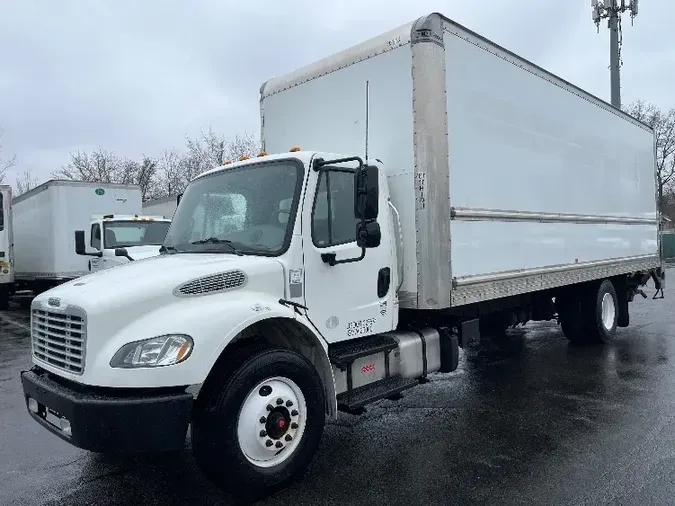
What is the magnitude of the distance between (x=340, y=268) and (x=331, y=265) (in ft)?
0.43

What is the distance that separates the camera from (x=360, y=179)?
13.8 ft

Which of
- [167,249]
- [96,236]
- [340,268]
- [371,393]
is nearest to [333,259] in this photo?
[340,268]

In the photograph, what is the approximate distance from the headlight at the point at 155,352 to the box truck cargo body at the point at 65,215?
12734 mm

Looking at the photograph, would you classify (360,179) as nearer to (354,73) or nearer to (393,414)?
(354,73)

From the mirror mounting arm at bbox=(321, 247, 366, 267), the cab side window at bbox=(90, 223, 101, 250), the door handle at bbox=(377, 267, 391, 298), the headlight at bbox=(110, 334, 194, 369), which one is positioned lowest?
the headlight at bbox=(110, 334, 194, 369)

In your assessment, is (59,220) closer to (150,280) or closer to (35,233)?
(35,233)

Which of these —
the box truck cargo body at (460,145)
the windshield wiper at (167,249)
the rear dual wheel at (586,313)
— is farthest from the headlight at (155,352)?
the rear dual wheel at (586,313)

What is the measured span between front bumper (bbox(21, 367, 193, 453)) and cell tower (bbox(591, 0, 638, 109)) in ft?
58.9

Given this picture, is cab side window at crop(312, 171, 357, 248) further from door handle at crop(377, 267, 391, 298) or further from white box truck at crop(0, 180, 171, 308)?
white box truck at crop(0, 180, 171, 308)

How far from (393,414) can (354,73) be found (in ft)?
11.6

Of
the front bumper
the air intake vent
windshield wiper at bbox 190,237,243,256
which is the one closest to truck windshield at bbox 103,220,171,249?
windshield wiper at bbox 190,237,243,256

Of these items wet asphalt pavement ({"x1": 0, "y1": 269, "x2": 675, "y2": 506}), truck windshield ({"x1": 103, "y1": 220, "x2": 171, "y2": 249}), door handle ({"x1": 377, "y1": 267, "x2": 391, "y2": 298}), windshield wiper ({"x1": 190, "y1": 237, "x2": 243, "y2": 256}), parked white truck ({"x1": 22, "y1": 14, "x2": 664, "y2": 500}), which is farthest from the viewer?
truck windshield ({"x1": 103, "y1": 220, "x2": 171, "y2": 249})

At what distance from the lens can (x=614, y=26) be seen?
1816cm

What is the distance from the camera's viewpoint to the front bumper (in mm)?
3396
